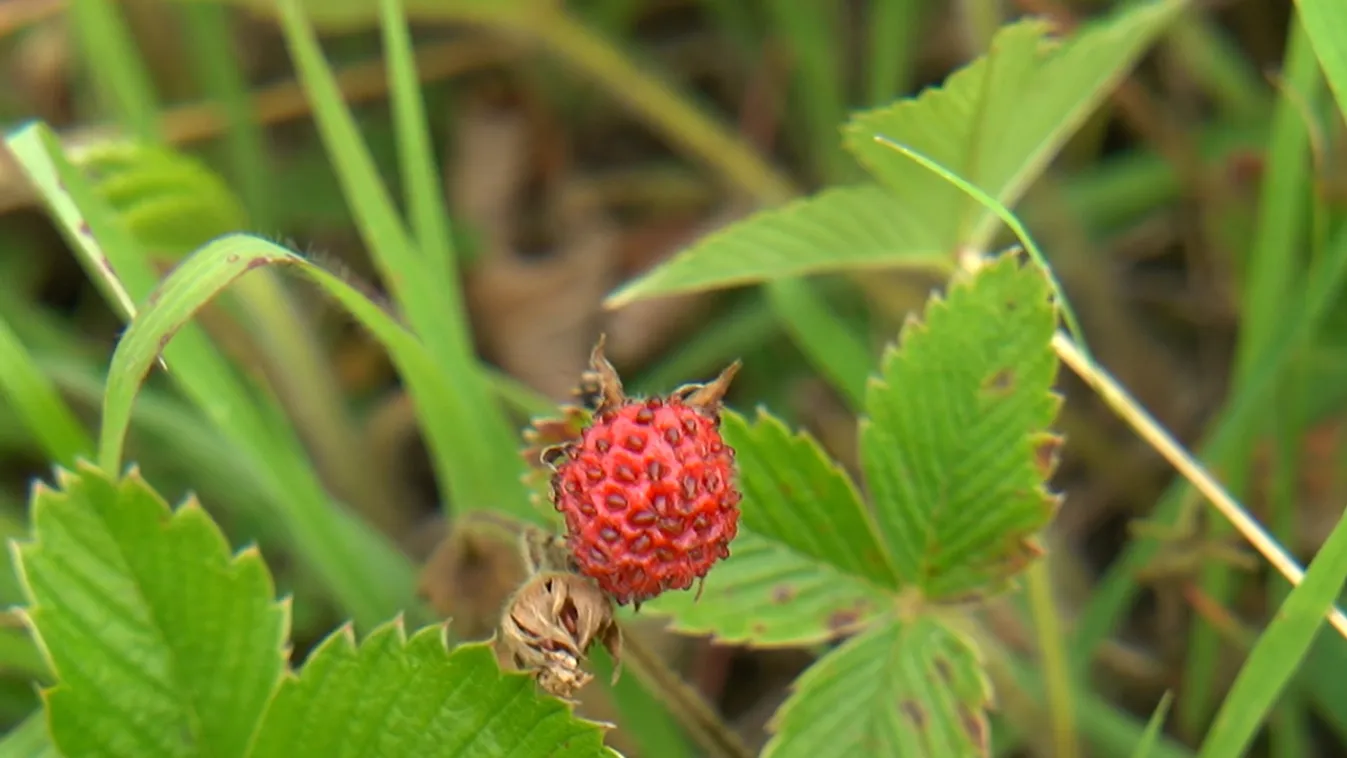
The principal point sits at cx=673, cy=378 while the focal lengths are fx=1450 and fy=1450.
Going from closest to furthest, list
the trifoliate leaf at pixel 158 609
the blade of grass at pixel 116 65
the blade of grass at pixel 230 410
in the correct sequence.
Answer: the trifoliate leaf at pixel 158 609 < the blade of grass at pixel 230 410 < the blade of grass at pixel 116 65

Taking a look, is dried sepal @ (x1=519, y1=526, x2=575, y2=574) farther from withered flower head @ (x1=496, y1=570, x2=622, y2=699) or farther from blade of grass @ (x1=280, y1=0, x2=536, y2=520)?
blade of grass @ (x1=280, y1=0, x2=536, y2=520)

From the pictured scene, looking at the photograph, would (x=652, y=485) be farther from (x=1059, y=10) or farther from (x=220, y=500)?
(x=1059, y=10)

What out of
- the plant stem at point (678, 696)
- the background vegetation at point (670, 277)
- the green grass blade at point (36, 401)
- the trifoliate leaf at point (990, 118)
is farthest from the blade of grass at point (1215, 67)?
the green grass blade at point (36, 401)

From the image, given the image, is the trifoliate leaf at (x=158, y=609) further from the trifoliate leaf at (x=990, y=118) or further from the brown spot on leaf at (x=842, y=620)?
the trifoliate leaf at (x=990, y=118)

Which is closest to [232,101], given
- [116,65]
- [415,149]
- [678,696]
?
[116,65]

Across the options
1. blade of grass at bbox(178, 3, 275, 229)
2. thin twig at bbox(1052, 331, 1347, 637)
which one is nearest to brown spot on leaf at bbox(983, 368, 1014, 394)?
thin twig at bbox(1052, 331, 1347, 637)
